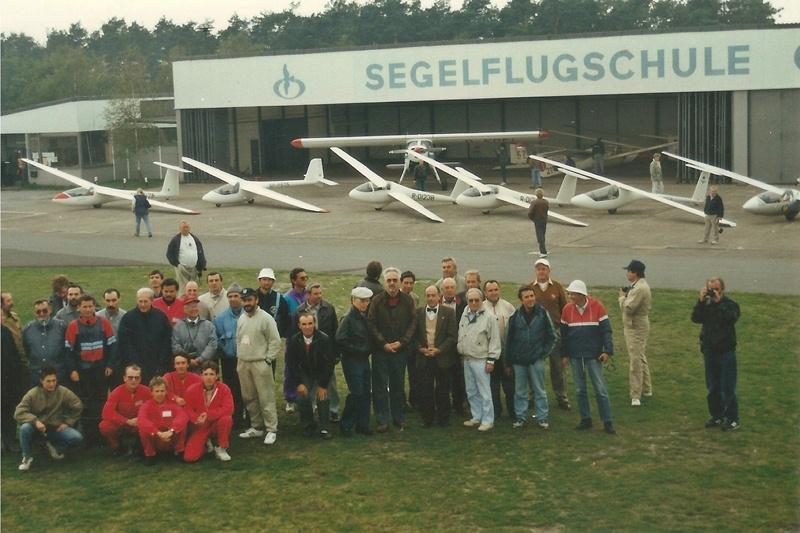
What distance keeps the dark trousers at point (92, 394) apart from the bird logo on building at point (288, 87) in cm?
3310

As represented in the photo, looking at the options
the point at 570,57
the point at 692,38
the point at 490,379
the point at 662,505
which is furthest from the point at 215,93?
the point at 662,505

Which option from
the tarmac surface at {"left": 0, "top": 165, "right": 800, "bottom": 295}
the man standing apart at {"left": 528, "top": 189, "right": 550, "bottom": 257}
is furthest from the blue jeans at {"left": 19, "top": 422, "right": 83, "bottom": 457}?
the man standing apart at {"left": 528, "top": 189, "right": 550, "bottom": 257}

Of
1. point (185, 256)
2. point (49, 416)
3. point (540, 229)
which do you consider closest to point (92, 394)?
point (49, 416)

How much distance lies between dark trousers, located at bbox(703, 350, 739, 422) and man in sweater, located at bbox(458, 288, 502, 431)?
6.88ft

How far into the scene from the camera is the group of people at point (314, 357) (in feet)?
32.6

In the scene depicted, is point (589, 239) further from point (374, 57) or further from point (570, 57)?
point (374, 57)

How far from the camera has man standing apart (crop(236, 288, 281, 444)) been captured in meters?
10.2

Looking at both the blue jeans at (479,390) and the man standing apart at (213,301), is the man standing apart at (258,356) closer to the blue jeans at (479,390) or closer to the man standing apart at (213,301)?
the man standing apart at (213,301)

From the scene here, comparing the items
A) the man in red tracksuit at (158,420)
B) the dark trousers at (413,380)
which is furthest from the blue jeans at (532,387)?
the man in red tracksuit at (158,420)

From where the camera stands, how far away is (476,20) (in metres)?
75.6

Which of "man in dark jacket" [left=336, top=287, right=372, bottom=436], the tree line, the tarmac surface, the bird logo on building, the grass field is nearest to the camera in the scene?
the grass field

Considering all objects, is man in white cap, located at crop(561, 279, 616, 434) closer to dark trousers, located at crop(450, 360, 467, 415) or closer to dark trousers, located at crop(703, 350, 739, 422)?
dark trousers, located at crop(703, 350, 739, 422)

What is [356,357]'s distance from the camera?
10.5 m

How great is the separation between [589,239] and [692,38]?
48.9 feet
